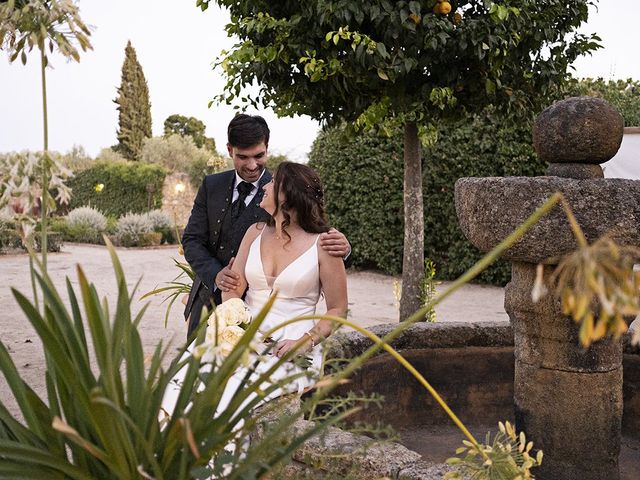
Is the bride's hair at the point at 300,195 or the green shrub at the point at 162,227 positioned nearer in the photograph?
the bride's hair at the point at 300,195

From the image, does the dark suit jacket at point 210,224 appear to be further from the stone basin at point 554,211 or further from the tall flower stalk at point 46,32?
the tall flower stalk at point 46,32

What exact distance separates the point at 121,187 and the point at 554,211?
80.9 feet

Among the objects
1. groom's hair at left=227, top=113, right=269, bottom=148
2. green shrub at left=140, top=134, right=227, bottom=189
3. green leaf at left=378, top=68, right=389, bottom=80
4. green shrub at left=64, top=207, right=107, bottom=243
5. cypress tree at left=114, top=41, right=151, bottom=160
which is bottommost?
green shrub at left=64, top=207, right=107, bottom=243

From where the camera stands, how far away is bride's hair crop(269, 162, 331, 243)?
3.58 meters

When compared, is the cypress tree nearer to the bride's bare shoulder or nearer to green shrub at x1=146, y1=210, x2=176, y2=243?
green shrub at x1=146, y1=210, x2=176, y2=243

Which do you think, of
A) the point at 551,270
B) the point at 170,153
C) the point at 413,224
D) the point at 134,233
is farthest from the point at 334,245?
the point at 170,153

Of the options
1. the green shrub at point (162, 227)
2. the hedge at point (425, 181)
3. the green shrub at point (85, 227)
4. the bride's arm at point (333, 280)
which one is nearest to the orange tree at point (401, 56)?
the bride's arm at point (333, 280)

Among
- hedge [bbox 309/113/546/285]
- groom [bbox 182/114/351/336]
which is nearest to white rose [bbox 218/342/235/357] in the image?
groom [bbox 182/114/351/336]

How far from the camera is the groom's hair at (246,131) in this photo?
12.9 feet

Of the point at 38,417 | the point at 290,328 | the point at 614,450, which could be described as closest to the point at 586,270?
the point at 38,417

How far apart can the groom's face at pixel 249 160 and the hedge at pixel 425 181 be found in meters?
6.41

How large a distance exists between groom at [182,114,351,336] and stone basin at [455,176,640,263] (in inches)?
65.6

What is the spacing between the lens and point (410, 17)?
5.23 meters

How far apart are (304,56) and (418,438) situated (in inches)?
120
